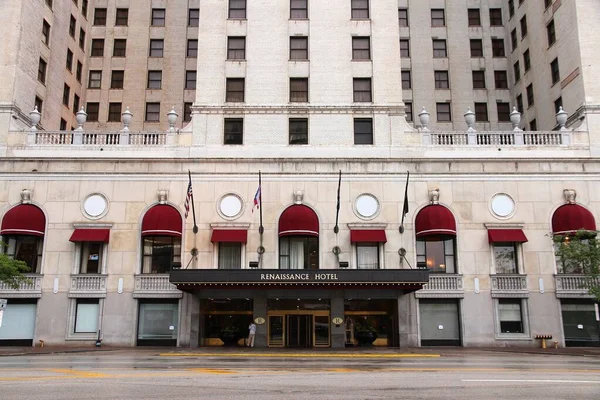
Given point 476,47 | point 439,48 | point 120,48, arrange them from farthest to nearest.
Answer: point 439,48 → point 476,47 → point 120,48

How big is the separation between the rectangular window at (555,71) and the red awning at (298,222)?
22103mm

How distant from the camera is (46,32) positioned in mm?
45344

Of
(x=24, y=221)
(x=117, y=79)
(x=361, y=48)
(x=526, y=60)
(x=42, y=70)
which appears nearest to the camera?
(x=24, y=221)

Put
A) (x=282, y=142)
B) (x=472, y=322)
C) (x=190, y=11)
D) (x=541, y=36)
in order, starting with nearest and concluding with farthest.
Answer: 1. (x=472, y=322)
2. (x=282, y=142)
3. (x=541, y=36)
4. (x=190, y=11)

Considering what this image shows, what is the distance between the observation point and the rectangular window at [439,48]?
55719mm

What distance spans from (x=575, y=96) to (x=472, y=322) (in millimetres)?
17869

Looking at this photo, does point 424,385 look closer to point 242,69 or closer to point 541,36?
point 242,69

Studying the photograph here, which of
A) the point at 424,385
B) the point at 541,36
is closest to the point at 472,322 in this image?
the point at 424,385

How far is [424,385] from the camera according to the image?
17016mm

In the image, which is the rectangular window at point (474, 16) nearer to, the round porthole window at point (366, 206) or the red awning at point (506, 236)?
the red awning at point (506, 236)

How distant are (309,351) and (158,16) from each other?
38.1 meters

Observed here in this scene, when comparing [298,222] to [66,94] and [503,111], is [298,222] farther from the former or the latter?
[503,111]

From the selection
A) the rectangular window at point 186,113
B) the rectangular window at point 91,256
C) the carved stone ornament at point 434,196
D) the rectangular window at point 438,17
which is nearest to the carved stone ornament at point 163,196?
the rectangular window at point 91,256

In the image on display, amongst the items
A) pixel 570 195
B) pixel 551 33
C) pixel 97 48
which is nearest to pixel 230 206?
pixel 570 195
